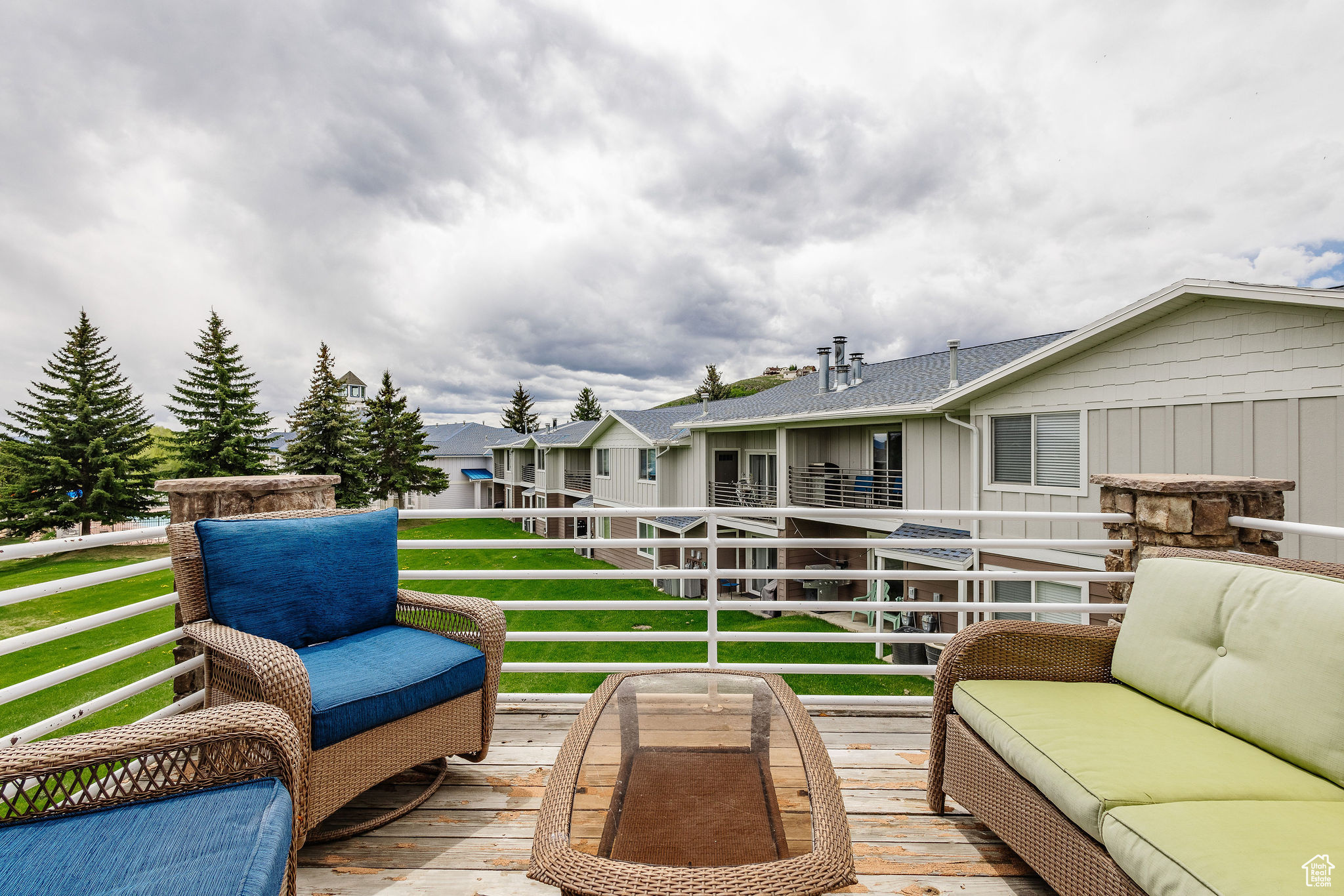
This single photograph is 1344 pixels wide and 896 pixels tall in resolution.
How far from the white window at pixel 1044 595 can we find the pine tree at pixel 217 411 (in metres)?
27.0

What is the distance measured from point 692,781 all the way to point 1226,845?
1113 mm

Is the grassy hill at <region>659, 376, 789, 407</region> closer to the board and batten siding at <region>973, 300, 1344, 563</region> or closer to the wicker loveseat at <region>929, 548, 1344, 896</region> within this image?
the board and batten siding at <region>973, 300, 1344, 563</region>

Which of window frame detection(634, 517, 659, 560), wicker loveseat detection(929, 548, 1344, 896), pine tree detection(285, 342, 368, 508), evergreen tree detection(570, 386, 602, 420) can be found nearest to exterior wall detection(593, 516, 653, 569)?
window frame detection(634, 517, 659, 560)

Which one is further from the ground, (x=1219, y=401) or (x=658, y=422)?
(x=658, y=422)

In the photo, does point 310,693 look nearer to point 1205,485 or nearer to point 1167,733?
point 1167,733

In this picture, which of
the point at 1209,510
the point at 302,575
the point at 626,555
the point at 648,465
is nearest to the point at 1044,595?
the point at 1209,510

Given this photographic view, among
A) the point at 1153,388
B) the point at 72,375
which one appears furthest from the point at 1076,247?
the point at 72,375

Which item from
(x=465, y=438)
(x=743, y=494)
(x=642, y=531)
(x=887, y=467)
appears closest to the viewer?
(x=887, y=467)

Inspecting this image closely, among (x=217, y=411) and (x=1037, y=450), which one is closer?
(x=1037, y=450)

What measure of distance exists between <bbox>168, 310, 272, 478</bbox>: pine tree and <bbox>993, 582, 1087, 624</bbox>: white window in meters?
27.0

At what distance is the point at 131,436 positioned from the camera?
23156mm

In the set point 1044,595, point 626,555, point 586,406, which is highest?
point 586,406

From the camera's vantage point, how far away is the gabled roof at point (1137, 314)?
5.91 m

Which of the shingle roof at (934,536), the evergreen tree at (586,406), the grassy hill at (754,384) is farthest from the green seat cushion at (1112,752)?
the grassy hill at (754,384)
